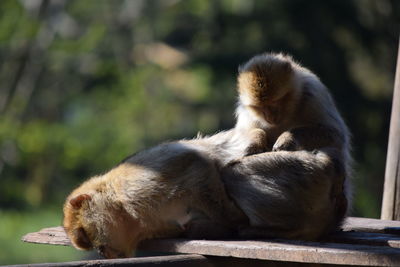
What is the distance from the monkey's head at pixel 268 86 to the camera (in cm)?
467

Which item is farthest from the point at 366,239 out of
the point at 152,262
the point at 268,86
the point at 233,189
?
the point at 152,262

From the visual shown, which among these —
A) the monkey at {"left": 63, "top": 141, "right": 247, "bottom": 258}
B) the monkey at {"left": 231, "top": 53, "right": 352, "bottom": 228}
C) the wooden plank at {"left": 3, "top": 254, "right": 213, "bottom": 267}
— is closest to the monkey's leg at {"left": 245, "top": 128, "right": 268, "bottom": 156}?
the monkey at {"left": 231, "top": 53, "right": 352, "bottom": 228}

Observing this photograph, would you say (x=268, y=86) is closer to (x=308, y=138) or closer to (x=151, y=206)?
(x=308, y=138)

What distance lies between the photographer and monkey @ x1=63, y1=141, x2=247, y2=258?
444 cm

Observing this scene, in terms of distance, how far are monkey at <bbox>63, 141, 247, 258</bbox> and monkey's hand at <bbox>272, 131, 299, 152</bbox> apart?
13.7 inches

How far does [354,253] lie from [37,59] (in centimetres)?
1360

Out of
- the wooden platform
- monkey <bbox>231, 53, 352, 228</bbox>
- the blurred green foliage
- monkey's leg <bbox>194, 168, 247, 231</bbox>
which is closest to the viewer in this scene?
the wooden platform

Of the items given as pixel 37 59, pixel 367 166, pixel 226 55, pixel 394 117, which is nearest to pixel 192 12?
pixel 226 55

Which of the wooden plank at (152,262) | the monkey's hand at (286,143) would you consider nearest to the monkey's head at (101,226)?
the wooden plank at (152,262)

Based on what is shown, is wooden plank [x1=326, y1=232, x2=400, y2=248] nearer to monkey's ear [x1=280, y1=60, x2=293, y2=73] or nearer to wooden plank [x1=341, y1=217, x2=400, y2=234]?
wooden plank [x1=341, y1=217, x2=400, y2=234]

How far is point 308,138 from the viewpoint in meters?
4.55

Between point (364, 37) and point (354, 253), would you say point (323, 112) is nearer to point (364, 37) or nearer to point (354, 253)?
point (354, 253)

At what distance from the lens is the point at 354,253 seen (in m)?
3.57

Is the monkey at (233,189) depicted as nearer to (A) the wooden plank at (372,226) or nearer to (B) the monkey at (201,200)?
(B) the monkey at (201,200)
